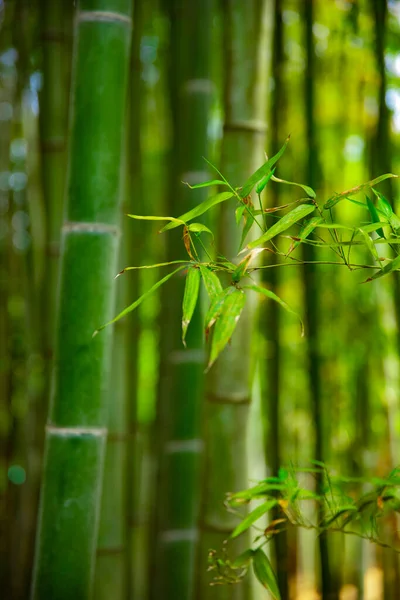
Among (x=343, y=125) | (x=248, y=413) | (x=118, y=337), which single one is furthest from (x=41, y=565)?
(x=343, y=125)

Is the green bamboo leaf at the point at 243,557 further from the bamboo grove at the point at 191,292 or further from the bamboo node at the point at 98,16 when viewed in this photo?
the bamboo node at the point at 98,16

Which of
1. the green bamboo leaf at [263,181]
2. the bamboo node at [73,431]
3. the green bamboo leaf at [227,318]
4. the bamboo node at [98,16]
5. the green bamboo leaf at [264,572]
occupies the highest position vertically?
the bamboo node at [98,16]

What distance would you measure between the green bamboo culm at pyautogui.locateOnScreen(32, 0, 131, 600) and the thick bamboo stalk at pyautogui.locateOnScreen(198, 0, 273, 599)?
0.95ft

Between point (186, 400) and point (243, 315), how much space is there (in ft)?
1.04

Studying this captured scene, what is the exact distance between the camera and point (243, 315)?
4.12 feet

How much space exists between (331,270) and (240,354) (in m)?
1.59

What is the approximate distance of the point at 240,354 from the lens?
1.26m

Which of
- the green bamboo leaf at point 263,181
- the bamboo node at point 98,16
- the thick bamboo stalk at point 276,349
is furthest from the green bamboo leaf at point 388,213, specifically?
the thick bamboo stalk at point 276,349

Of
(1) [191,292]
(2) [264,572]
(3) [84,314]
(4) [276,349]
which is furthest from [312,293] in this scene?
(1) [191,292]

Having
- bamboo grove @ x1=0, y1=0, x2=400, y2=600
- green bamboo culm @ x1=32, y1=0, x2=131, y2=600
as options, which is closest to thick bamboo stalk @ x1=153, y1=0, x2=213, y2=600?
bamboo grove @ x1=0, y1=0, x2=400, y2=600

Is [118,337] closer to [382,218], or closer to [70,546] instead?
[70,546]

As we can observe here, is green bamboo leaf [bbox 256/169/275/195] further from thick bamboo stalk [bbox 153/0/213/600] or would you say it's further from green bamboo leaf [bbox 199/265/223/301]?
thick bamboo stalk [bbox 153/0/213/600]

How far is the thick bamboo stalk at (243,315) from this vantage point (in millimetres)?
1259

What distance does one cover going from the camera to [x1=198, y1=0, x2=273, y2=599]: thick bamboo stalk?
1.26 metres
